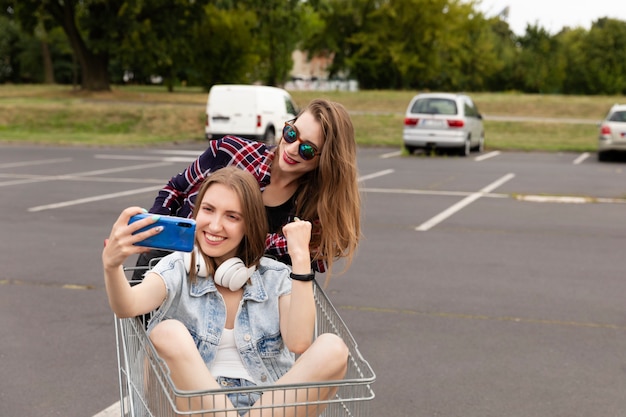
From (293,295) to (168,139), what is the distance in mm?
23626

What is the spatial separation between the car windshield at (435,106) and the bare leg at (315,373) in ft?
65.4

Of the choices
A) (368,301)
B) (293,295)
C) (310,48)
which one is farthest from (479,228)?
(310,48)

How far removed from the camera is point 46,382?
4.66m

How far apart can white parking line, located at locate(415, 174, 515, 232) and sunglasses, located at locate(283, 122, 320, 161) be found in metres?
6.80

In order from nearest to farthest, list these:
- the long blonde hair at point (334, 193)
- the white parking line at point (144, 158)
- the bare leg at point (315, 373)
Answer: the bare leg at point (315, 373) < the long blonde hair at point (334, 193) < the white parking line at point (144, 158)

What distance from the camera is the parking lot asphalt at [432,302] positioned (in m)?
4.57

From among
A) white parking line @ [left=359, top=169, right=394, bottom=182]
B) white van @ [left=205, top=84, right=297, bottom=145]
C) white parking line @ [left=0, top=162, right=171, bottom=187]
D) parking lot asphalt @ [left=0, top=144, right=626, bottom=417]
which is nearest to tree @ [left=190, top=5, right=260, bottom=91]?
white van @ [left=205, top=84, right=297, bottom=145]

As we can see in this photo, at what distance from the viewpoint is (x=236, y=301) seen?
298cm

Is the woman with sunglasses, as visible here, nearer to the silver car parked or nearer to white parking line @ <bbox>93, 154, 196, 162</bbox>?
white parking line @ <bbox>93, 154, 196, 162</bbox>

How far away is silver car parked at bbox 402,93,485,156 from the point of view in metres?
22.0

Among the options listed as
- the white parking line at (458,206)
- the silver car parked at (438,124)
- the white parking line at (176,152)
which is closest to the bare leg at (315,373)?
the white parking line at (458,206)

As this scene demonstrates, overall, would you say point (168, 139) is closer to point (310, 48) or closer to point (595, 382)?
point (595, 382)

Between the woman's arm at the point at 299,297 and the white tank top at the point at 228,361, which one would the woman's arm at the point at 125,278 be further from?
the woman's arm at the point at 299,297

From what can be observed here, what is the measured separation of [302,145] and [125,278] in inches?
39.0
